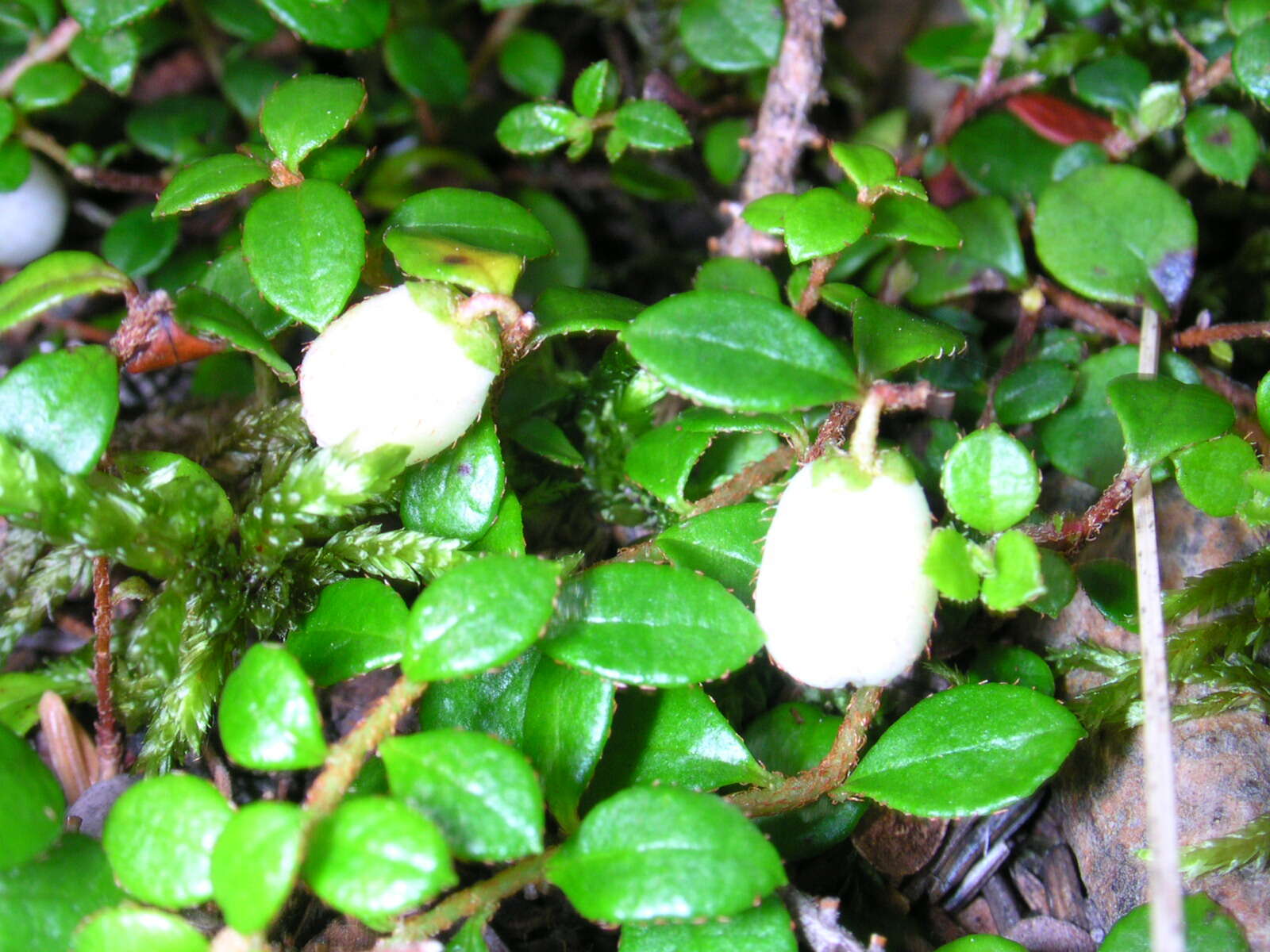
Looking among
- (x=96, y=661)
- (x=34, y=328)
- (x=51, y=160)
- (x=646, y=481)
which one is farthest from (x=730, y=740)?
(x=51, y=160)

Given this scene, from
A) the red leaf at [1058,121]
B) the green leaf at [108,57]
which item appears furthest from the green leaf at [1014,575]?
the green leaf at [108,57]

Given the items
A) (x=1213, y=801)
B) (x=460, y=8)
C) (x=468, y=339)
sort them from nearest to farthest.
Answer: (x=468, y=339) < (x=1213, y=801) < (x=460, y=8)

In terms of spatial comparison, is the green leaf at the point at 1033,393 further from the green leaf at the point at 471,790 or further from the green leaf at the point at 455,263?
the green leaf at the point at 471,790

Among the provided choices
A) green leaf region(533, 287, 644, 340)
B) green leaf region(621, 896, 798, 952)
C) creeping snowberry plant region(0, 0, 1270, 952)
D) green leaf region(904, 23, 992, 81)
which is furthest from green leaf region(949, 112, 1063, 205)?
green leaf region(621, 896, 798, 952)

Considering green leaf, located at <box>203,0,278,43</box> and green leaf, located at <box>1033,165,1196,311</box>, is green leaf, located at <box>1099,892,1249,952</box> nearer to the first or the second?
green leaf, located at <box>1033,165,1196,311</box>

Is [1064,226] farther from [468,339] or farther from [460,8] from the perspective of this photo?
[460,8]

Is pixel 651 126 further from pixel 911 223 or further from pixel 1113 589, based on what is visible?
pixel 1113 589

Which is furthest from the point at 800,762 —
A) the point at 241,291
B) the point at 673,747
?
the point at 241,291
